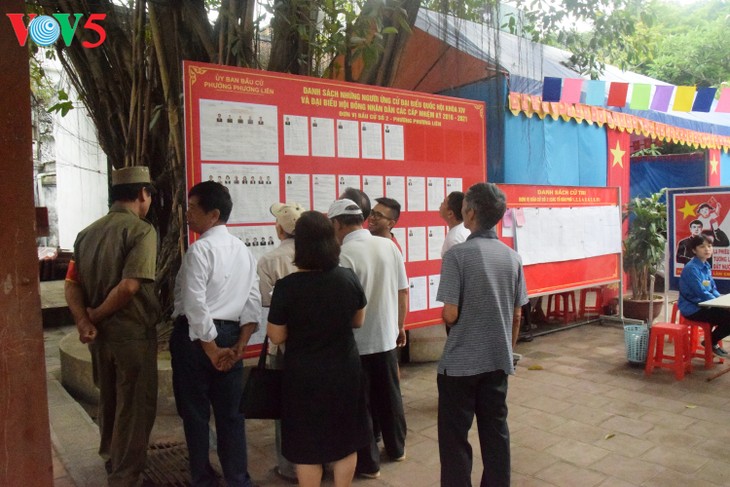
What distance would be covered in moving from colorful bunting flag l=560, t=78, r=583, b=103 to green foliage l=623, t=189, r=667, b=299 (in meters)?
1.94

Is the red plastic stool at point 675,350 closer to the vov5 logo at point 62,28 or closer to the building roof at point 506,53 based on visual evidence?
the building roof at point 506,53

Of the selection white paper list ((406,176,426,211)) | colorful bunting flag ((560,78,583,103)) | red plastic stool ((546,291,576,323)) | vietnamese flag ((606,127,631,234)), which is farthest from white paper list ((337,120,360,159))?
vietnamese flag ((606,127,631,234))

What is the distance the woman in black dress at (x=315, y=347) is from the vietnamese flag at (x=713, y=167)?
32.8ft

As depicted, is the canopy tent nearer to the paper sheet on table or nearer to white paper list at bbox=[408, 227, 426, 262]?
the paper sheet on table

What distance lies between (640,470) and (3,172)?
3.46m

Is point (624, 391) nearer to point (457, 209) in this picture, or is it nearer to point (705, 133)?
point (457, 209)

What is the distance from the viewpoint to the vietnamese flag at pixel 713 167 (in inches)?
398

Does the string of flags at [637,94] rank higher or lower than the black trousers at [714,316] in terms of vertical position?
higher

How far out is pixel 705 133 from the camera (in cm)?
945

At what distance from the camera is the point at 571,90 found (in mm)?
6215

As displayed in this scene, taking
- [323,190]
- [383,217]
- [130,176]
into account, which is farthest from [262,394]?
[323,190]

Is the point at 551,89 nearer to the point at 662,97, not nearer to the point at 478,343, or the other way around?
the point at 662,97

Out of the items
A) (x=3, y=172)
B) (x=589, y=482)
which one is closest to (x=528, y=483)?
(x=589, y=482)

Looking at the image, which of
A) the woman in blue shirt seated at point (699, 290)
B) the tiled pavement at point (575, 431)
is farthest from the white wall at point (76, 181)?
the woman in blue shirt seated at point (699, 290)
